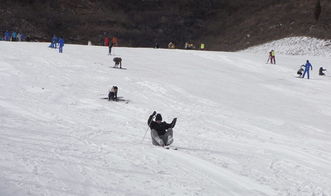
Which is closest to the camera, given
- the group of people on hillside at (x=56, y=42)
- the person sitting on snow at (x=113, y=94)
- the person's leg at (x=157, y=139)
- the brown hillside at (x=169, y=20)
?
the person's leg at (x=157, y=139)

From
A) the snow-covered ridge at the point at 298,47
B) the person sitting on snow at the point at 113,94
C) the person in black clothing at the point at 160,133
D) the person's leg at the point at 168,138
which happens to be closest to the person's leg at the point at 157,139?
the person in black clothing at the point at 160,133

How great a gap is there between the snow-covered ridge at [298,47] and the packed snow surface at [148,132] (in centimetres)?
2062

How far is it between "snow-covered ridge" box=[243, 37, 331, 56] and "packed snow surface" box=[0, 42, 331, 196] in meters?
20.6

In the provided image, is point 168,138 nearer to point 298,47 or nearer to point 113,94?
point 113,94

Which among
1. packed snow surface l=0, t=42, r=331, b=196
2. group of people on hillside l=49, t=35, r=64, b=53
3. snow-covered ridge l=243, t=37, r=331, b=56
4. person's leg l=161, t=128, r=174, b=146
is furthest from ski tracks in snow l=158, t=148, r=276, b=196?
snow-covered ridge l=243, t=37, r=331, b=56

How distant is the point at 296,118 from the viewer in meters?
19.0

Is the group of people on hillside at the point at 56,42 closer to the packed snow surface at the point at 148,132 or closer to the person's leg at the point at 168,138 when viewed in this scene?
the packed snow surface at the point at 148,132

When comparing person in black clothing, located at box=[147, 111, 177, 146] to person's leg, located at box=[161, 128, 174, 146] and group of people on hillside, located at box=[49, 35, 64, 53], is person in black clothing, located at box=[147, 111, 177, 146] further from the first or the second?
group of people on hillside, located at box=[49, 35, 64, 53]

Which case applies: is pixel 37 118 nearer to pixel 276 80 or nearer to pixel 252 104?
pixel 252 104

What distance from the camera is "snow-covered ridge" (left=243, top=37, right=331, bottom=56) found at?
5147cm

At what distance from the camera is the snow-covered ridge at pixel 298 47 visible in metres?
51.5

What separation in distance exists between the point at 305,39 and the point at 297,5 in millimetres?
11296

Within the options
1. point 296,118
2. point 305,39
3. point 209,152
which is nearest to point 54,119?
point 209,152

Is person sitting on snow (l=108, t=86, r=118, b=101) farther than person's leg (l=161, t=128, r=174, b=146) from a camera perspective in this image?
Yes
